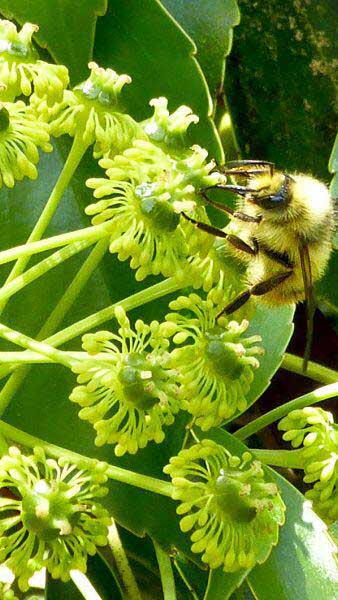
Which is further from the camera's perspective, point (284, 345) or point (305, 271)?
point (284, 345)

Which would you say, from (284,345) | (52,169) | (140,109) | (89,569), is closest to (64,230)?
(52,169)

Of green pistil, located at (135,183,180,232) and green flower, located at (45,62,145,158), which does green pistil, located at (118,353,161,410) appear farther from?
green flower, located at (45,62,145,158)

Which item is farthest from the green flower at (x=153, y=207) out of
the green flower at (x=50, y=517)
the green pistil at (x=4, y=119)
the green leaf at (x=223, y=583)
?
the green leaf at (x=223, y=583)

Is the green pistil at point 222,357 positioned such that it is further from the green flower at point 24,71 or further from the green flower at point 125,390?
the green flower at point 24,71

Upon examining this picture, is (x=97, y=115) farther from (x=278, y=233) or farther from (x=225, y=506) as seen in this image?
(x=225, y=506)

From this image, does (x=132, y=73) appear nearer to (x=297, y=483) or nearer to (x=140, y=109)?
(x=140, y=109)

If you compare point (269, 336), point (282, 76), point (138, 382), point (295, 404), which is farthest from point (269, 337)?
point (282, 76)
